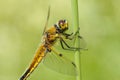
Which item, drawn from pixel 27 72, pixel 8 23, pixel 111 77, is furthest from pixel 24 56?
pixel 27 72

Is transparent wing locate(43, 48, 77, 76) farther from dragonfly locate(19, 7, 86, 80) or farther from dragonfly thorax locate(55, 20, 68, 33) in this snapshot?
dragonfly thorax locate(55, 20, 68, 33)

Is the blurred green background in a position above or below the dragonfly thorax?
below

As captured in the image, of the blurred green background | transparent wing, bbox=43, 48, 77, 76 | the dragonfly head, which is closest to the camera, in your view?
the dragonfly head

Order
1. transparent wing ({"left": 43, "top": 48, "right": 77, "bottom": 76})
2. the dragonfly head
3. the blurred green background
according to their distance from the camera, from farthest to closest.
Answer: the blurred green background → transparent wing ({"left": 43, "top": 48, "right": 77, "bottom": 76}) → the dragonfly head

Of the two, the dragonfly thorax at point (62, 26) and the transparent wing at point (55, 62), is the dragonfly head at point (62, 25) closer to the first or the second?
the dragonfly thorax at point (62, 26)

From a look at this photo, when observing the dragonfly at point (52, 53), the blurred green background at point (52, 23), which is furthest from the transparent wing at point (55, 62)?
the blurred green background at point (52, 23)

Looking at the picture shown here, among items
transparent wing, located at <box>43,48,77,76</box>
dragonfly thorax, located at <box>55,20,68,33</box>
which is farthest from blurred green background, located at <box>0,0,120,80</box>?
dragonfly thorax, located at <box>55,20,68,33</box>

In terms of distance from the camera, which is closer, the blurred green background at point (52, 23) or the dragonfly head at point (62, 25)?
the dragonfly head at point (62, 25)

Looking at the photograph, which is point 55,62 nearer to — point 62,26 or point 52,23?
point 62,26
